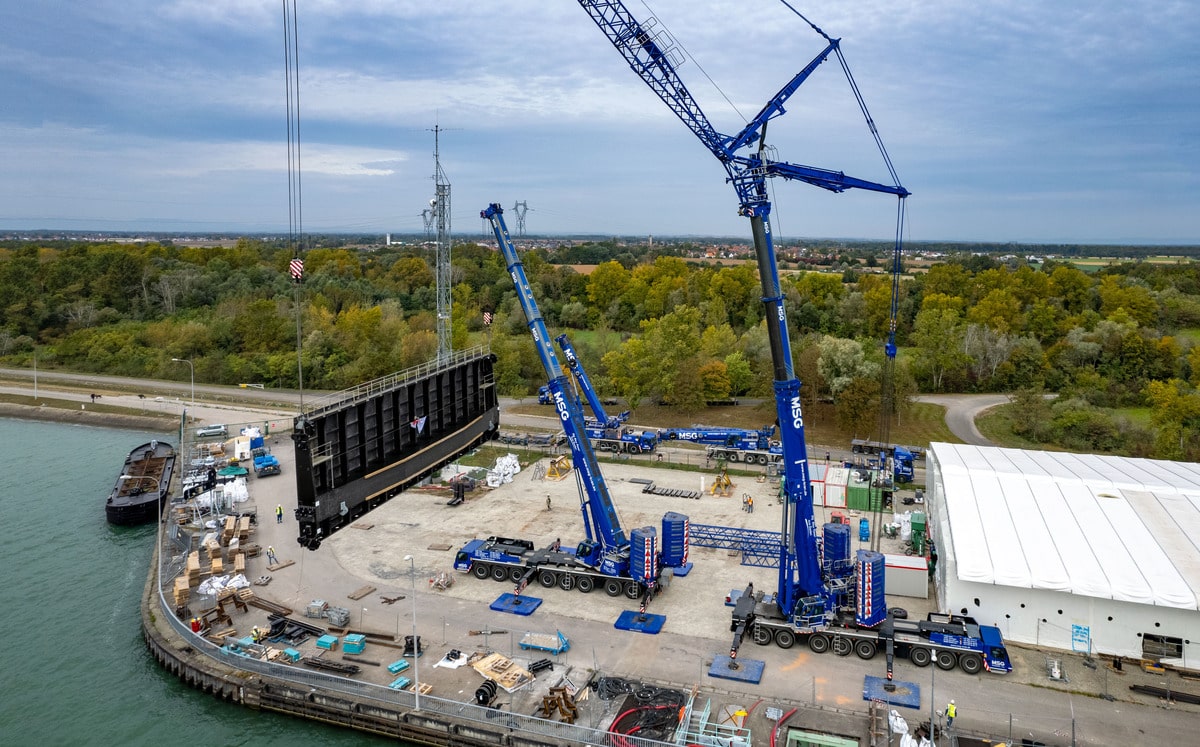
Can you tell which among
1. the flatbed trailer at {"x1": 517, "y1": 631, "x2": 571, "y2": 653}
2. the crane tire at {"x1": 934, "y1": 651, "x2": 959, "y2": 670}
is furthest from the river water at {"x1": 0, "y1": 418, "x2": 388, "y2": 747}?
the crane tire at {"x1": 934, "y1": 651, "x2": 959, "y2": 670}

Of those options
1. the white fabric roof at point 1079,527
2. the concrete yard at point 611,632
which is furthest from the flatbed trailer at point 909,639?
the white fabric roof at point 1079,527

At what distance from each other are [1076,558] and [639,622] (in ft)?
44.4

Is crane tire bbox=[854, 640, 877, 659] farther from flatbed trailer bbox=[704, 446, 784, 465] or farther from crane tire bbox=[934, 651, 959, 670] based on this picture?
flatbed trailer bbox=[704, 446, 784, 465]

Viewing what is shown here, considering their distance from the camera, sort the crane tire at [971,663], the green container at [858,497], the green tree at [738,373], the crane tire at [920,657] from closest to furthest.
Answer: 1. the crane tire at [971,663]
2. the crane tire at [920,657]
3. the green container at [858,497]
4. the green tree at [738,373]

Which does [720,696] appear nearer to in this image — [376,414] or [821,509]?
[376,414]

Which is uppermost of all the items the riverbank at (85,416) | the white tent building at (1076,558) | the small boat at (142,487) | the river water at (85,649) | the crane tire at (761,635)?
the white tent building at (1076,558)

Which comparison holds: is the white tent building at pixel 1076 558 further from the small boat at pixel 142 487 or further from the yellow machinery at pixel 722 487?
the small boat at pixel 142 487

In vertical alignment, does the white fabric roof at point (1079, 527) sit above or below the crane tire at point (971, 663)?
above

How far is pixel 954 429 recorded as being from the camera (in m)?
51.2

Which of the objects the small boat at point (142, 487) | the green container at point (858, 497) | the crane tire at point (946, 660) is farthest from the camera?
the small boat at point (142, 487)

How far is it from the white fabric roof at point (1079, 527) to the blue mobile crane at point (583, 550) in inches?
380

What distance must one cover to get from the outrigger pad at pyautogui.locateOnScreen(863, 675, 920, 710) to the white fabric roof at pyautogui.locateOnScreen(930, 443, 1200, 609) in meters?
4.41

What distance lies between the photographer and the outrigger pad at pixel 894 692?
64.0 ft

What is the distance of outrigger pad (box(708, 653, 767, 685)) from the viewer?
2077cm
